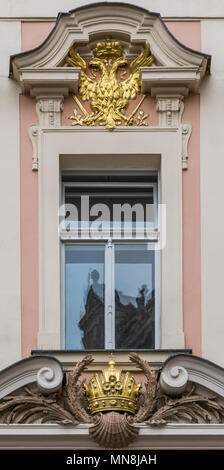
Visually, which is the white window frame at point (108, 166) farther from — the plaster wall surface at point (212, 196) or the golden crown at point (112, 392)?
the golden crown at point (112, 392)

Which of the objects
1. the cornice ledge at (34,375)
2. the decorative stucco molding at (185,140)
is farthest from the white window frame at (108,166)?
the cornice ledge at (34,375)

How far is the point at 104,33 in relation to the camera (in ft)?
59.6

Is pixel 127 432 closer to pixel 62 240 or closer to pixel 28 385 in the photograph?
pixel 28 385

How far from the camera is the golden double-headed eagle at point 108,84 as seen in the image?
18078mm

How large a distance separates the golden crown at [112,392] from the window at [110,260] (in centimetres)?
71

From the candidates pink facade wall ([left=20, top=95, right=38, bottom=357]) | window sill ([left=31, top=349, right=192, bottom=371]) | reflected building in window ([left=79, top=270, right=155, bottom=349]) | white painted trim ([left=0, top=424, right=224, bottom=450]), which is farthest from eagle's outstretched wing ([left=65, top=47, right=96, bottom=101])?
white painted trim ([left=0, top=424, right=224, bottom=450])

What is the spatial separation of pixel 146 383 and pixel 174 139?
2327mm

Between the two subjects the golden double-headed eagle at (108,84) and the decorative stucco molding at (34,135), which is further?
the golden double-headed eagle at (108,84)

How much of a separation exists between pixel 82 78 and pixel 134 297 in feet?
6.63

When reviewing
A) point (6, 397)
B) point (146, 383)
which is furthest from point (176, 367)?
point (6, 397)

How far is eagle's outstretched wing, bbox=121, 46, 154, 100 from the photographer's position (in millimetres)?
18141

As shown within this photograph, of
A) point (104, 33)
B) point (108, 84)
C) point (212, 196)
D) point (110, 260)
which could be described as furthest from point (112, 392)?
point (104, 33)

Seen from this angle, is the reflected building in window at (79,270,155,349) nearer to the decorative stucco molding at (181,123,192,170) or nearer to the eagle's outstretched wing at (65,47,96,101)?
the decorative stucco molding at (181,123,192,170)
